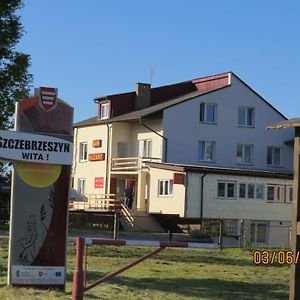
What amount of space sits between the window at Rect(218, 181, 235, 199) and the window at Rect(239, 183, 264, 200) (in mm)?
636

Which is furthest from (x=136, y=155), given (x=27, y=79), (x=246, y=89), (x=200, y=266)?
(x=200, y=266)

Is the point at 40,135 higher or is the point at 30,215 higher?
the point at 40,135

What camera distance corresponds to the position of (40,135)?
12180 mm

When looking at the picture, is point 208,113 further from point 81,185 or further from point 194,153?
point 81,185

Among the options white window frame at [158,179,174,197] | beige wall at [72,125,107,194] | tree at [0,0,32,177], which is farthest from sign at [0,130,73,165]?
beige wall at [72,125,107,194]

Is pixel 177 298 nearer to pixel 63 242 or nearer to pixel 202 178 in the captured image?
pixel 63 242

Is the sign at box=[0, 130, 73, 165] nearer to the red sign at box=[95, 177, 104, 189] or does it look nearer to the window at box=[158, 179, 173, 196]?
the window at box=[158, 179, 173, 196]

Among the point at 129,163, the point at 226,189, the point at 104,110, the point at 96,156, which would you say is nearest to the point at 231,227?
the point at 226,189

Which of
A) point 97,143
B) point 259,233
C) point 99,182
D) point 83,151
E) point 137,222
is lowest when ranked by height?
point 259,233

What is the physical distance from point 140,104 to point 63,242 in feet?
152

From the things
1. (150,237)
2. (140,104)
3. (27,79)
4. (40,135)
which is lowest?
(150,237)

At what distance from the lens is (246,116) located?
55.2 m

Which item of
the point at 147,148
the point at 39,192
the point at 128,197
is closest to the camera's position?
the point at 39,192

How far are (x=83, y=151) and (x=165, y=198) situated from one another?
13.4 metres
